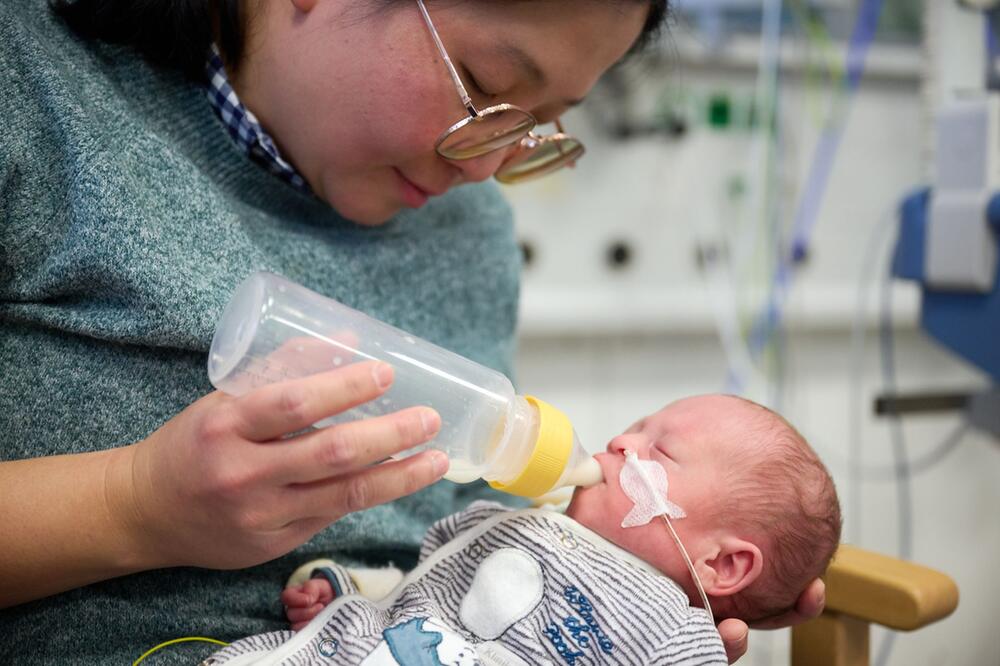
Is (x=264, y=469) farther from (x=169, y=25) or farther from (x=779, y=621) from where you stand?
(x=779, y=621)

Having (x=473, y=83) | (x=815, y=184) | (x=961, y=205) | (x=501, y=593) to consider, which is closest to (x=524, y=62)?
(x=473, y=83)

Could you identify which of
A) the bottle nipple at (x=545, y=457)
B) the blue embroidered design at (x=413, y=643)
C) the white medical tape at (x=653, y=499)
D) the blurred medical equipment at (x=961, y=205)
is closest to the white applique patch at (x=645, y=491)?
the white medical tape at (x=653, y=499)

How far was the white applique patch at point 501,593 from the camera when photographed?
83 centimetres

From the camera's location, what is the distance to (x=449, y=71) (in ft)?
2.95

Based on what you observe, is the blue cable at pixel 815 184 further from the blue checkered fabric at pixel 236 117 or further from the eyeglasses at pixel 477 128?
the blue checkered fabric at pixel 236 117

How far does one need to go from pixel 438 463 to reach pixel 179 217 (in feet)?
1.38

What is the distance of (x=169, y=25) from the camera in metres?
0.92

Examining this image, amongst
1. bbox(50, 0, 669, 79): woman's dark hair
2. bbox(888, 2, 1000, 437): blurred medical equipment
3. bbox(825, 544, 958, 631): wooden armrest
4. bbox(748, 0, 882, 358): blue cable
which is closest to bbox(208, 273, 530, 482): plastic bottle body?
bbox(50, 0, 669, 79): woman's dark hair

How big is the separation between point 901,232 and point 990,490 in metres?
1.52

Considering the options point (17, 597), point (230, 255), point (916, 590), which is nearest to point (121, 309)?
point (230, 255)

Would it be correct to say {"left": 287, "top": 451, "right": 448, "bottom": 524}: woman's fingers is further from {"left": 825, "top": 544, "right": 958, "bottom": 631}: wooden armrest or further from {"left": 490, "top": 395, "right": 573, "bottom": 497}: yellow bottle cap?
{"left": 825, "top": 544, "right": 958, "bottom": 631}: wooden armrest

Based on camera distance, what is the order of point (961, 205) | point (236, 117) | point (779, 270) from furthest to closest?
point (779, 270) → point (961, 205) → point (236, 117)

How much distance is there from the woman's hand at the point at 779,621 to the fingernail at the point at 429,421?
42cm

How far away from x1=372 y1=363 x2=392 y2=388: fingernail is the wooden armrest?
2.21ft
